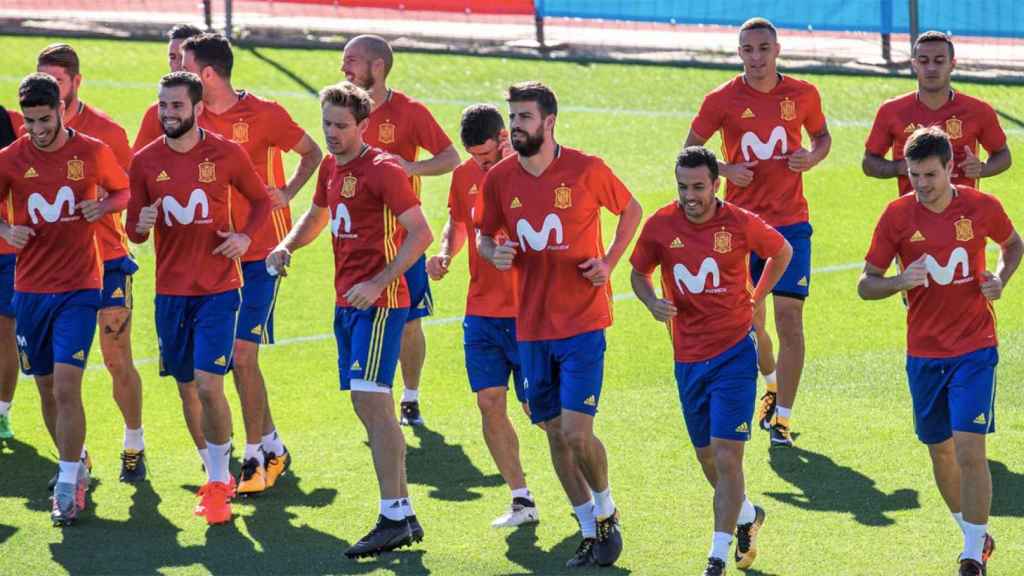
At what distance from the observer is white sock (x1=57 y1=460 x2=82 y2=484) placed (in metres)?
10.1

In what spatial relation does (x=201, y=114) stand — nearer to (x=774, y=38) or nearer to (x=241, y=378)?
(x=241, y=378)

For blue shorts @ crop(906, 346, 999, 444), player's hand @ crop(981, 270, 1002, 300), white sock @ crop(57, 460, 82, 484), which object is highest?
player's hand @ crop(981, 270, 1002, 300)

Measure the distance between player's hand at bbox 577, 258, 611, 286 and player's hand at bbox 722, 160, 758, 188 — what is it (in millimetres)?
2524

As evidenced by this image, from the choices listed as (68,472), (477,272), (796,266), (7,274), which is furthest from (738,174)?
(7,274)

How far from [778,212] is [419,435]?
9.21 ft

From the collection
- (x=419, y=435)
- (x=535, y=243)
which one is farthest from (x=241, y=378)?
(x=535, y=243)

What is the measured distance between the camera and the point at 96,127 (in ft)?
36.9

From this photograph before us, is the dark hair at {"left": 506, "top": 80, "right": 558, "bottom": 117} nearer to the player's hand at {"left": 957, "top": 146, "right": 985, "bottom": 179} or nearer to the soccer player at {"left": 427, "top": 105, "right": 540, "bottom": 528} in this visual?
the soccer player at {"left": 427, "top": 105, "right": 540, "bottom": 528}

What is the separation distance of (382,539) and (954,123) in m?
4.54

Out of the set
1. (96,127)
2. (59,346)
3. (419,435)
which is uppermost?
(96,127)

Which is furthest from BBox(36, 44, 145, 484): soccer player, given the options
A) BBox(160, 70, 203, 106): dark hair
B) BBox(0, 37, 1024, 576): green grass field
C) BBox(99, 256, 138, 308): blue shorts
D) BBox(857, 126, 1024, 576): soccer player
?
BBox(857, 126, 1024, 576): soccer player

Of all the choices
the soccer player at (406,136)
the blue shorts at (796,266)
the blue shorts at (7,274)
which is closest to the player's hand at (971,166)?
the blue shorts at (796,266)

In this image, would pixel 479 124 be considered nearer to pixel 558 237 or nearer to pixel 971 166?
pixel 558 237

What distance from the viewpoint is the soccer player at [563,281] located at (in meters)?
9.18
